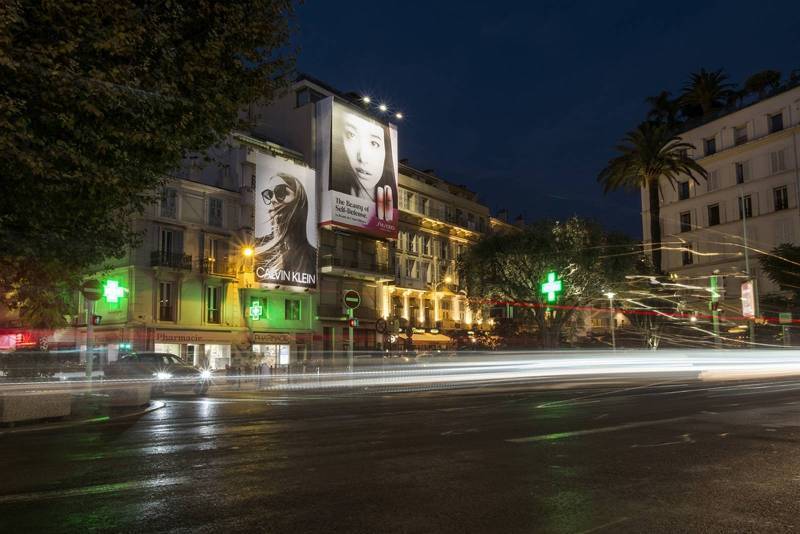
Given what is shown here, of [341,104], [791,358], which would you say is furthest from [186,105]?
[341,104]

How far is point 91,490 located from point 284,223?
3575cm

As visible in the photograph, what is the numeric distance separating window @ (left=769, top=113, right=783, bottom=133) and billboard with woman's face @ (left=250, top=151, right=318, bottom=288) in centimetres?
3870

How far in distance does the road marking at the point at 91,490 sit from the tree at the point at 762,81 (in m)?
62.8

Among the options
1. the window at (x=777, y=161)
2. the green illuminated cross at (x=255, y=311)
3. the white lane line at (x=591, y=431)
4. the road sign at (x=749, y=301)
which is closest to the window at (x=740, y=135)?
the window at (x=777, y=161)

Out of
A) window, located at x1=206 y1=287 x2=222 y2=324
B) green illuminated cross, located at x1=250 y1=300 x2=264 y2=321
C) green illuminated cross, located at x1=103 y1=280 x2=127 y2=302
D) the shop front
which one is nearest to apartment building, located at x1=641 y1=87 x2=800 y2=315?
green illuminated cross, located at x1=250 y1=300 x2=264 y2=321

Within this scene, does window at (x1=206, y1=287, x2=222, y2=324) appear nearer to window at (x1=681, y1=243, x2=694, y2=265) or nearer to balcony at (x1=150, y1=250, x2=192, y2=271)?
balcony at (x1=150, y1=250, x2=192, y2=271)

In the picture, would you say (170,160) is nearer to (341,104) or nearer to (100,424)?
(100,424)

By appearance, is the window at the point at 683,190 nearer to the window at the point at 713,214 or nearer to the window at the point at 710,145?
the window at the point at 713,214

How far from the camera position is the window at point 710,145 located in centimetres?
6077

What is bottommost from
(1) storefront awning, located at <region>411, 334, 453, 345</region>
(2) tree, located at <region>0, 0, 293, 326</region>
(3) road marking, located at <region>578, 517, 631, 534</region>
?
(3) road marking, located at <region>578, 517, 631, 534</region>

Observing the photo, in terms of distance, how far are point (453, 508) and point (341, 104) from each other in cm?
4305

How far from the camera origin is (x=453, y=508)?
5348 mm

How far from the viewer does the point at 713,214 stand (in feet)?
200

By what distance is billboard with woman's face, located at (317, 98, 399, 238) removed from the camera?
4516 centimetres
